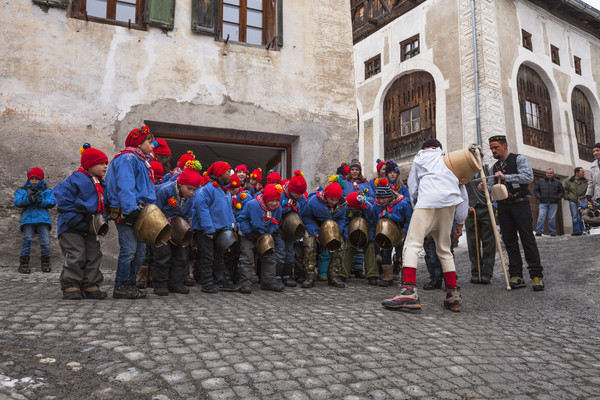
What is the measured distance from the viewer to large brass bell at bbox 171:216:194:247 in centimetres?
504

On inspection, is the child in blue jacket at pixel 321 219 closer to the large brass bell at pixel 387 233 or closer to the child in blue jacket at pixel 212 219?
the large brass bell at pixel 387 233

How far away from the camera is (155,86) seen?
7867mm

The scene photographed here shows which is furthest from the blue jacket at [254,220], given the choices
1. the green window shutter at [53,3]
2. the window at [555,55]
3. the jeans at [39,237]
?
the window at [555,55]

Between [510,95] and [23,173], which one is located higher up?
[510,95]

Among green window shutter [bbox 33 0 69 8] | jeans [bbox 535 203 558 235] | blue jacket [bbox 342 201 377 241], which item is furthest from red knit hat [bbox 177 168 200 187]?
jeans [bbox 535 203 558 235]

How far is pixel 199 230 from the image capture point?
5434 mm

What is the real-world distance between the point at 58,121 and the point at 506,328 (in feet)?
22.3

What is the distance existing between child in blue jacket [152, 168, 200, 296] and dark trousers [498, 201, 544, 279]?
12.5 feet

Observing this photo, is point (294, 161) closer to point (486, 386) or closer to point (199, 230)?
point (199, 230)

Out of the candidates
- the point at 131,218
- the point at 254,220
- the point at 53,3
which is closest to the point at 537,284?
the point at 254,220

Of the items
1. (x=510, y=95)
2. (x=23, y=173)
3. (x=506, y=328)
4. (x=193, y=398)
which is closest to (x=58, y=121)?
(x=23, y=173)

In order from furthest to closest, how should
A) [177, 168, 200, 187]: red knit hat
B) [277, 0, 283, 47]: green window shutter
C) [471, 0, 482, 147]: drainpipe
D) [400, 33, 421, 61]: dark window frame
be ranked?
1. [400, 33, 421, 61]: dark window frame
2. [471, 0, 482, 147]: drainpipe
3. [277, 0, 283, 47]: green window shutter
4. [177, 168, 200, 187]: red knit hat

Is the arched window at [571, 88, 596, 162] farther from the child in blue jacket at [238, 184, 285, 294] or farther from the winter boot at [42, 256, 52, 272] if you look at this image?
the winter boot at [42, 256, 52, 272]

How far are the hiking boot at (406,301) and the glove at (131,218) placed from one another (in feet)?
8.32
